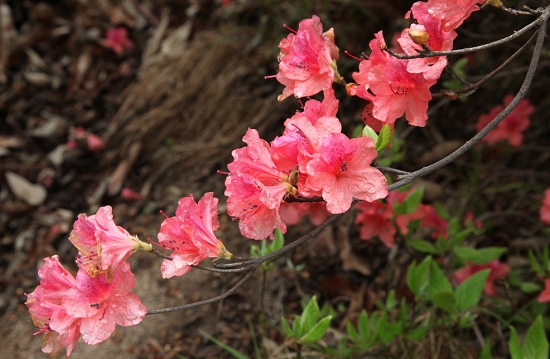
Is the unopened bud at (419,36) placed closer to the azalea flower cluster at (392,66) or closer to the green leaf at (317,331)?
the azalea flower cluster at (392,66)

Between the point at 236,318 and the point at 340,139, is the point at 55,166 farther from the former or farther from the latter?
the point at 340,139

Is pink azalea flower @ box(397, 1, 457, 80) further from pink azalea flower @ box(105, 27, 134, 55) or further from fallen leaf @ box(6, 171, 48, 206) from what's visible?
pink azalea flower @ box(105, 27, 134, 55)

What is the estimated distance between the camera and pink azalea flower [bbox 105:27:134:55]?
12.4 feet

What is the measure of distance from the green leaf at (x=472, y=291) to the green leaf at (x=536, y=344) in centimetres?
23

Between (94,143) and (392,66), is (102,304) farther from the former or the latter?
(94,143)

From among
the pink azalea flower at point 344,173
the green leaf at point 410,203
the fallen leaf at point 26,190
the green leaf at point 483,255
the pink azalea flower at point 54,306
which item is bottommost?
the fallen leaf at point 26,190

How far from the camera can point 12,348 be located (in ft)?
7.72

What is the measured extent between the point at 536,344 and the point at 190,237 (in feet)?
3.12

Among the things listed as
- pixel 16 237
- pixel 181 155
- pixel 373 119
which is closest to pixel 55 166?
pixel 16 237

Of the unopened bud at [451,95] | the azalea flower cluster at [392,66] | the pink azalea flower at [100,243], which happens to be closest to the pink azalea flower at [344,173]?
the azalea flower cluster at [392,66]

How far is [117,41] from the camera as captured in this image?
3777 mm

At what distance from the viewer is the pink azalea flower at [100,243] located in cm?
112

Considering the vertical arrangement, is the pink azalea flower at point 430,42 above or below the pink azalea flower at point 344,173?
above

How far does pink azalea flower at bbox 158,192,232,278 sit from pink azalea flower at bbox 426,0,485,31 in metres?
0.62
